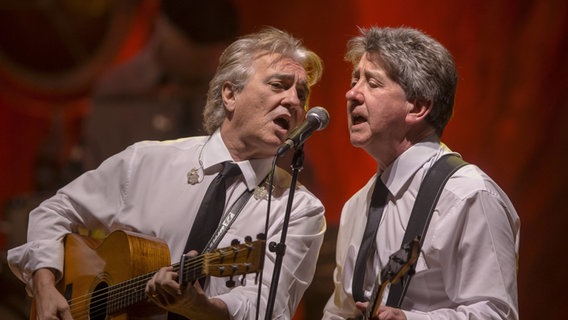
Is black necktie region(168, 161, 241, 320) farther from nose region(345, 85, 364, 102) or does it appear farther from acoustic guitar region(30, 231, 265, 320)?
nose region(345, 85, 364, 102)

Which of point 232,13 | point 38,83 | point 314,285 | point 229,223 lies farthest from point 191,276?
point 38,83

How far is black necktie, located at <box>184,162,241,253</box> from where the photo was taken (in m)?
3.95

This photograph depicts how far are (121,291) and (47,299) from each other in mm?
470

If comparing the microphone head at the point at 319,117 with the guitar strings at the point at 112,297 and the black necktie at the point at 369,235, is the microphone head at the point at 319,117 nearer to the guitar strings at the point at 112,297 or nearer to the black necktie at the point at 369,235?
the black necktie at the point at 369,235

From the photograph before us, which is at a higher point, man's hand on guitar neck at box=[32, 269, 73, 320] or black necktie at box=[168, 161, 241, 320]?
black necktie at box=[168, 161, 241, 320]

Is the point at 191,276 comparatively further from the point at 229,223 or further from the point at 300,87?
the point at 300,87

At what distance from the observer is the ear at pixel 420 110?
3.89 meters

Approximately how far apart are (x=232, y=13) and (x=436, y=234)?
9.46 ft

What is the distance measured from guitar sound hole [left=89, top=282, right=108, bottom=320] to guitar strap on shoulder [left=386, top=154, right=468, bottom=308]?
1.27 metres

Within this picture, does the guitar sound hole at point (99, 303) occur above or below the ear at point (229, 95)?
below

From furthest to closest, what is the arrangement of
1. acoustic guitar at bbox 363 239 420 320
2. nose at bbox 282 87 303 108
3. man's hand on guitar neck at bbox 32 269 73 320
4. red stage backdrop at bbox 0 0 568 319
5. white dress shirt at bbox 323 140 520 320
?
1. red stage backdrop at bbox 0 0 568 319
2. nose at bbox 282 87 303 108
3. man's hand on guitar neck at bbox 32 269 73 320
4. white dress shirt at bbox 323 140 520 320
5. acoustic guitar at bbox 363 239 420 320

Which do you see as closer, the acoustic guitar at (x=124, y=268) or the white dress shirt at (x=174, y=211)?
the acoustic guitar at (x=124, y=268)

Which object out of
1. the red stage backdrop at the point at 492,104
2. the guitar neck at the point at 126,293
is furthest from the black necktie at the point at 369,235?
the red stage backdrop at the point at 492,104

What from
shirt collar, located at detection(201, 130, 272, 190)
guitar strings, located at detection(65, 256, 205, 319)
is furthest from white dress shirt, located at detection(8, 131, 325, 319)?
guitar strings, located at detection(65, 256, 205, 319)
